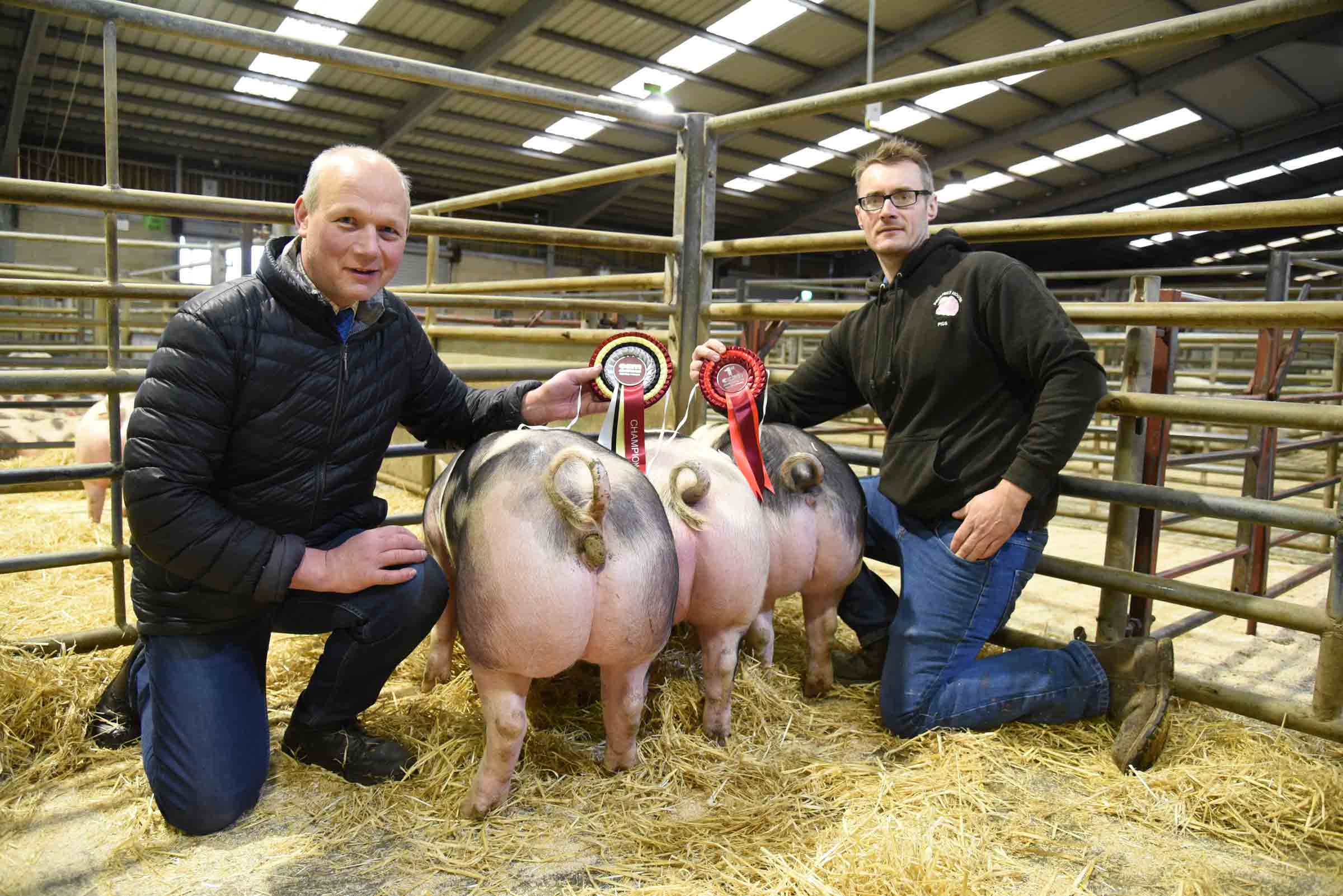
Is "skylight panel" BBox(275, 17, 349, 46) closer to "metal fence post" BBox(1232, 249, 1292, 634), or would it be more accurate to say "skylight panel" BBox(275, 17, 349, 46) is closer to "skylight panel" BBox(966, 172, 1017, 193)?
"metal fence post" BBox(1232, 249, 1292, 634)

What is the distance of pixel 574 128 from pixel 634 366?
1309 centimetres

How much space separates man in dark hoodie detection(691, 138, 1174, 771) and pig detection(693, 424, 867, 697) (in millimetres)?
168

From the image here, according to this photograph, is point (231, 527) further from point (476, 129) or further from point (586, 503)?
point (476, 129)

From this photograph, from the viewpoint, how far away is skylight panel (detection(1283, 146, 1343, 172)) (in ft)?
52.7

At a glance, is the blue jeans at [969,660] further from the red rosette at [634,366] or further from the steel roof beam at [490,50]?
the steel roof beam at [490,50]

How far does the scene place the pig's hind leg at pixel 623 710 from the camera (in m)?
1.91

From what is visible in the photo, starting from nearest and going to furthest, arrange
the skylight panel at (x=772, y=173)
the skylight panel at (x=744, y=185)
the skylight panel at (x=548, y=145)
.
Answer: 1. the skylight panel at (x=548, y=145)
2. the skylight panel at (x=772, y=173)
3. the skylight panel at (x=744, y=185)

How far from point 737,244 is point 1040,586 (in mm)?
2349

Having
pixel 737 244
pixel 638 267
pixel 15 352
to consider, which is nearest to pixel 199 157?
pixel 15 352

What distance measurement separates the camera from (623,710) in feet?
6.37

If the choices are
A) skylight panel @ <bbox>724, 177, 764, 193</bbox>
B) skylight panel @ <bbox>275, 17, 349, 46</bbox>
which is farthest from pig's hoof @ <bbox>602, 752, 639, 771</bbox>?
skylight panel @ <bbox>724, 177, 764, 193</bbox>

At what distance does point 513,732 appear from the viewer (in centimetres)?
181

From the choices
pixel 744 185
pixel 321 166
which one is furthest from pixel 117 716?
pixel 744 185

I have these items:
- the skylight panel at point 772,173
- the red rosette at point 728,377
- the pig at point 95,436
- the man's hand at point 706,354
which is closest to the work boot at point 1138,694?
the red rosette at point 728,377
